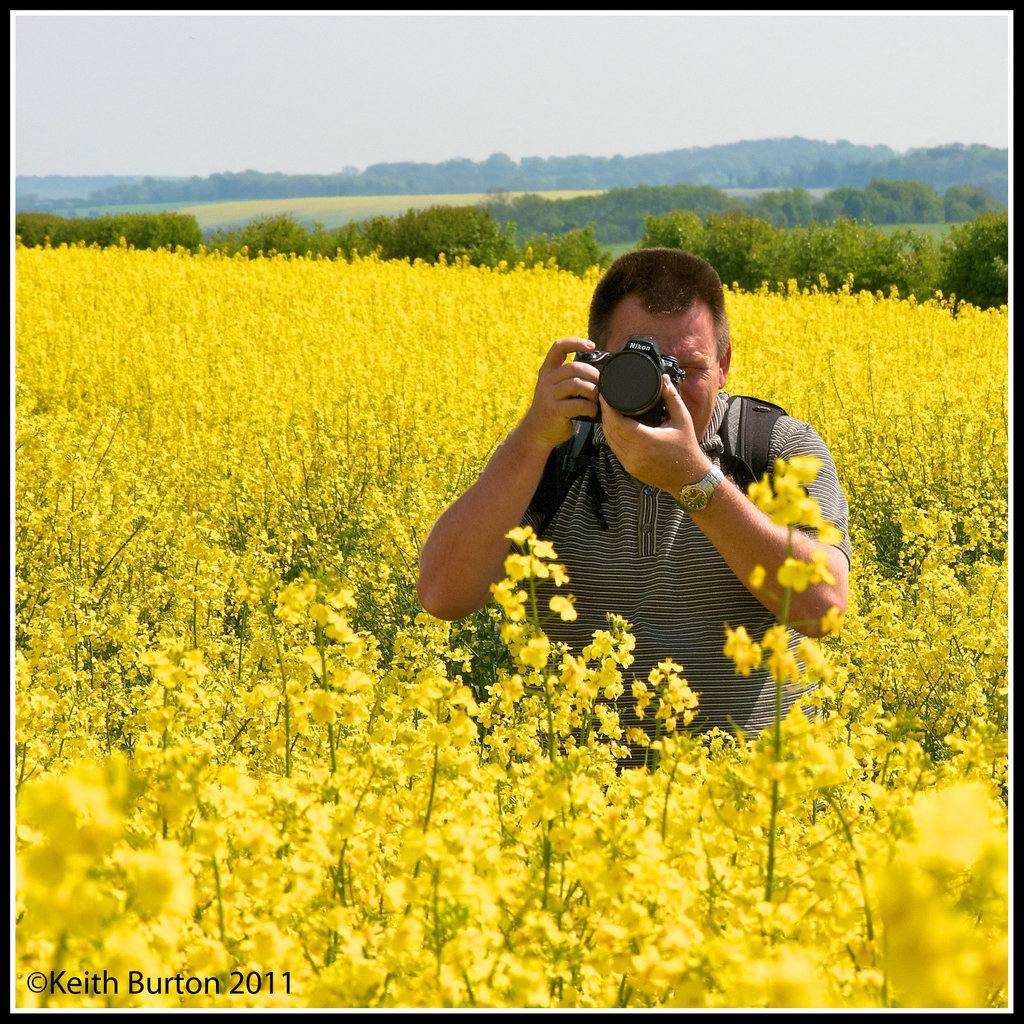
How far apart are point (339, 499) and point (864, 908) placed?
4074 mm

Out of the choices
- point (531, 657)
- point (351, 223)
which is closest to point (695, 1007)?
point (531, 657)

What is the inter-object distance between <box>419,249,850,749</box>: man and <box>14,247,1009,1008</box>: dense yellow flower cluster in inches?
3.7

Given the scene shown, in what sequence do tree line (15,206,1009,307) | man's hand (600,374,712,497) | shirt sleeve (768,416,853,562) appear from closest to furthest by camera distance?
man's hand (600,374,712,497)
shirt sleeve (768,416,853,562)
tree line (15,206,1009,307)

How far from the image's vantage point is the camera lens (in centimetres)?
199

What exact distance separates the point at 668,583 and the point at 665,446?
53 centimetres

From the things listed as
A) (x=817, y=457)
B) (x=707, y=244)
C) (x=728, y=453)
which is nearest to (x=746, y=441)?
(x=728, y=453)

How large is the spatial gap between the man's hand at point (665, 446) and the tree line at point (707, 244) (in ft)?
40.3

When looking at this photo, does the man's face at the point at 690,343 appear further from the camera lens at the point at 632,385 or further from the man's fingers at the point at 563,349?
the camera lens at the point at 632,385

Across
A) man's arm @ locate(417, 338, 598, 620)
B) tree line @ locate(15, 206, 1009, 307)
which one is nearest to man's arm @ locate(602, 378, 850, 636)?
man's arm @ locate(417, 338, 598, 620)

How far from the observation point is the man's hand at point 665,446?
1969 mm

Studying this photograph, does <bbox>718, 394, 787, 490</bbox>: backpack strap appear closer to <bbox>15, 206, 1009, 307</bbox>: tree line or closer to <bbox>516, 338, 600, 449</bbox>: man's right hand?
<bbox>516, 338, 600, 449</bbox>: man's right hand

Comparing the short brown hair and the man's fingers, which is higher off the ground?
the short brown hair

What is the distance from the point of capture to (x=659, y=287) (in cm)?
239

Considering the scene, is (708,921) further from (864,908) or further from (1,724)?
(1,724)
